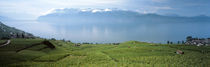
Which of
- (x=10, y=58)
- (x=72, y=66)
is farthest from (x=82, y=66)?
(x=10, y=58)

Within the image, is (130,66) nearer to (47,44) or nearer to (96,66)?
(96,66)

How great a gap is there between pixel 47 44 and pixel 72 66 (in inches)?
1732

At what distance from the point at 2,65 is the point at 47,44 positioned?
36421 mm

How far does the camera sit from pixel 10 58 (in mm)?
45281

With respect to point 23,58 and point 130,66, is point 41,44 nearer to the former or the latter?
point 23,58

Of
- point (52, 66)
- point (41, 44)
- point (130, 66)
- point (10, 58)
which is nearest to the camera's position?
point (130, 66)

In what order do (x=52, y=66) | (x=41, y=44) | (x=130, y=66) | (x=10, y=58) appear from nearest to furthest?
(x=130, y=66) → (x=52, y=66) → (x=10, y=58) → (x=41, y=44)

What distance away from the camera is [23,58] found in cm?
4641

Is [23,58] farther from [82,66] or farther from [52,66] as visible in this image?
[82,66]

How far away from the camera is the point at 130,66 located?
1347 inches

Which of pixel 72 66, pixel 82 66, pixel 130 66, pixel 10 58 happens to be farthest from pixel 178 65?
pixel 10 58

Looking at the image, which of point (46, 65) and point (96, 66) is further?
point (46, 65)

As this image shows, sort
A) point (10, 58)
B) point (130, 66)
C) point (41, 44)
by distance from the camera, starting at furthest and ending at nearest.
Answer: point (41, 44) → point (10, 58) → point (130, 66)

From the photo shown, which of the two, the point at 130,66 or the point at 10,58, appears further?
the point at 10,58
